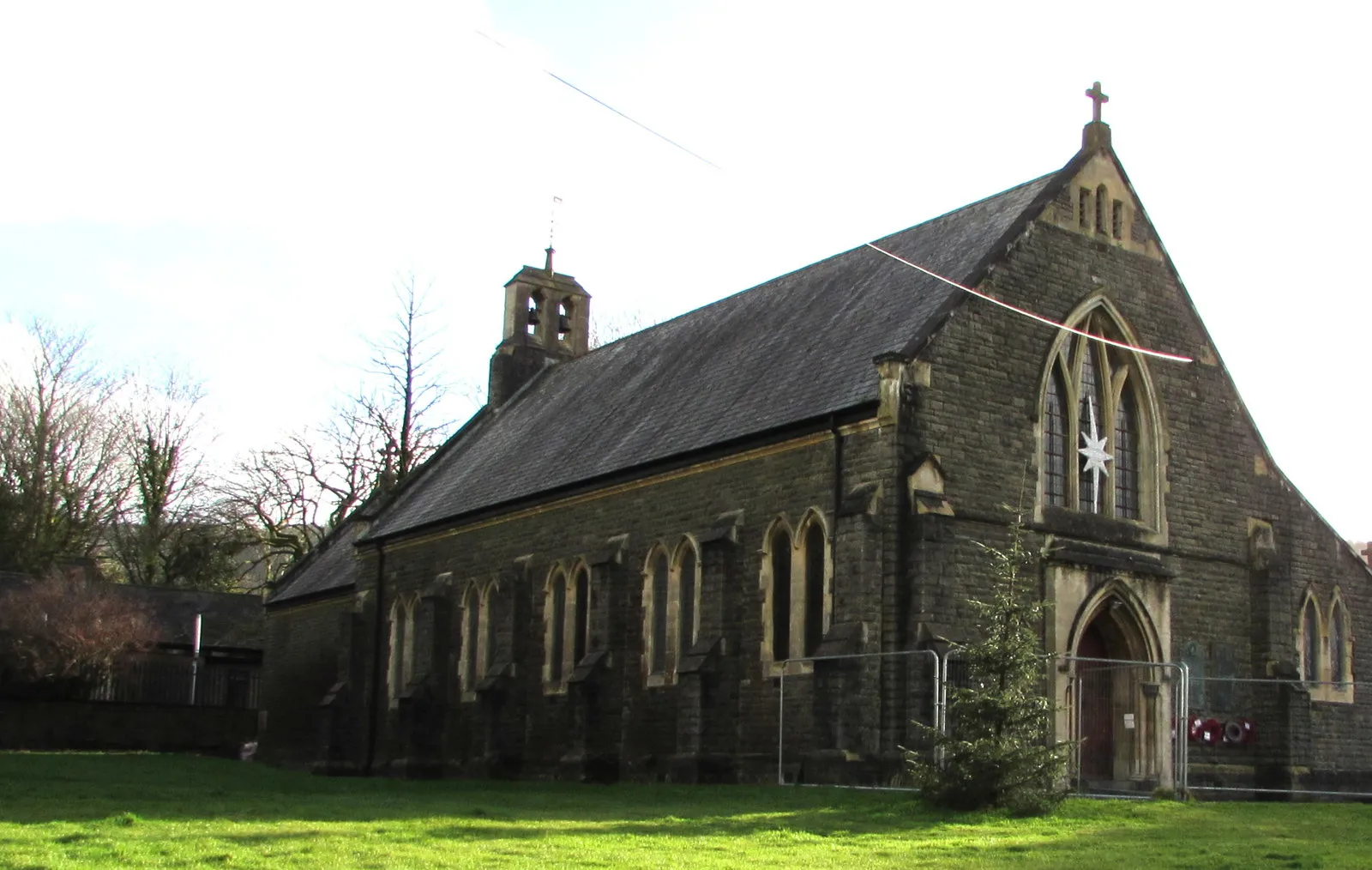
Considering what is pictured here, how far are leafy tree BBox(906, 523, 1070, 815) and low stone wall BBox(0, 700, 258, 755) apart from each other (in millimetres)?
31184

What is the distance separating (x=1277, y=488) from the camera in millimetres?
27359

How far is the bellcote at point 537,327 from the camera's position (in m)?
42.0

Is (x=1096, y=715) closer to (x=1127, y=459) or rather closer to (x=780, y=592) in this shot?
(x=1127, y=459)

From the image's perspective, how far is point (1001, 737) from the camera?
17094 mm

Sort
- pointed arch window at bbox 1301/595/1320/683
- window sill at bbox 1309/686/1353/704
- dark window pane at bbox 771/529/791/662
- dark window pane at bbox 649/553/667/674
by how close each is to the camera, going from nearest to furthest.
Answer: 1. dark window pane at bbox 771/529/791/662
2. window sill at bbox 1309/686/1353/704
3. pointed arch window at bbox 1301/595/1320/683
4. dark window pane at bbox 649/553/667/674

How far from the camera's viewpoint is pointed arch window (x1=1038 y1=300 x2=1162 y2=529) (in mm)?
24688

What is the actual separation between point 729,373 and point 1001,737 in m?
12.8

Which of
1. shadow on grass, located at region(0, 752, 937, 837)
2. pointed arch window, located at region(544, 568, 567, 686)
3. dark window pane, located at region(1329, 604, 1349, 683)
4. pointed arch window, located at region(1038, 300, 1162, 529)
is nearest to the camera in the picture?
shadow on grass, located at region(0, 752, 937, 837)

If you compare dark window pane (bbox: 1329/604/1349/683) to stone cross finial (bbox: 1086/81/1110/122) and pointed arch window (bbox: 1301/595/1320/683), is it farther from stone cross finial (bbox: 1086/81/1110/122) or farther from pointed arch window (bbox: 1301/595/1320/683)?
stone cross finial (bbox: 1086/81/1110/122)

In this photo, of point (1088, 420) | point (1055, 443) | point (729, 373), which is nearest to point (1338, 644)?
point (1088, 420)

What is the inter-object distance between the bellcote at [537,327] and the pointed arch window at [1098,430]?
63.3 ft

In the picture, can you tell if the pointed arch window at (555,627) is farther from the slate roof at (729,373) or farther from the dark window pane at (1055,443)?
the dark window pane at (1055,443)

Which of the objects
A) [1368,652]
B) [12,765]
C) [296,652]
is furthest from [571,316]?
[1368,652]

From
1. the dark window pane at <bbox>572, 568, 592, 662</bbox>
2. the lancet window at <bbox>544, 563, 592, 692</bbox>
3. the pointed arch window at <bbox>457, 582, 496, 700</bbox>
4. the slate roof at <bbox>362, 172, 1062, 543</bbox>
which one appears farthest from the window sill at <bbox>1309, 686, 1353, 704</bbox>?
the pointed arch window at <bbox>457, 582, 496, 700</bbox>
